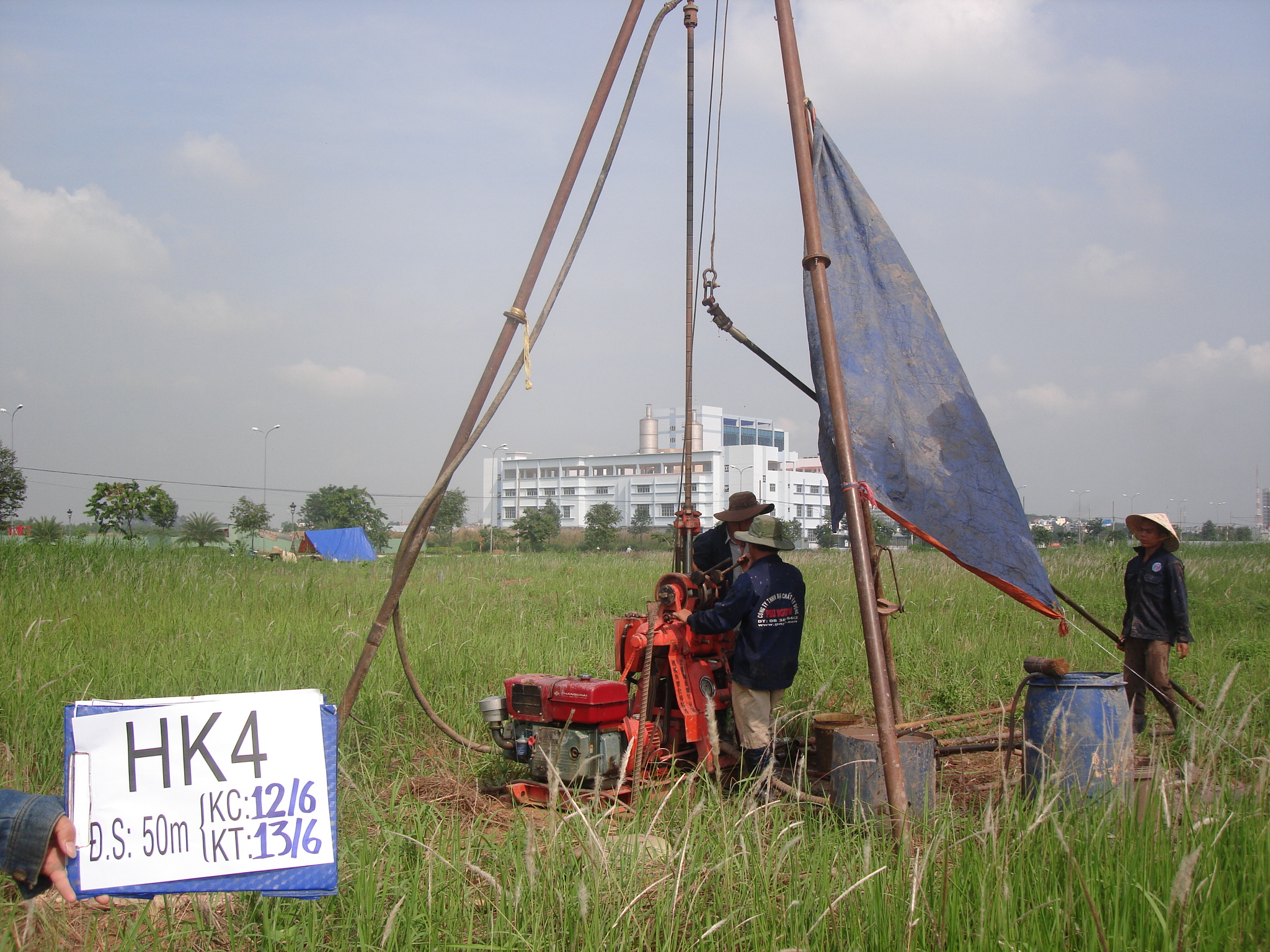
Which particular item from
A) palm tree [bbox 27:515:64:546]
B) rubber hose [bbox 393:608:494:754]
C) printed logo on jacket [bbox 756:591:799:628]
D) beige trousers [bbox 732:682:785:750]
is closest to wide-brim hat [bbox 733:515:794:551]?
printed logo on jacket [bbox 756:591:799:628]

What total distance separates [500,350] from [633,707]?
82.7 inches

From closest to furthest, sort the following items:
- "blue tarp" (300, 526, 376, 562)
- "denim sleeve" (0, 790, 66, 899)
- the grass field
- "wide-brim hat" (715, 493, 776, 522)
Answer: "denim sleeve" (0, 790, 66, 899) → the grass field → "wide-brim hat" (715, 493, 776, 522) → "blue tarp" (300, 526, 376, 562)

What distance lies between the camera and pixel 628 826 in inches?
128

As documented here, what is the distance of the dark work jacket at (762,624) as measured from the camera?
463 cm

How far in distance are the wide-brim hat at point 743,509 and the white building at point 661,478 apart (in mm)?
70090

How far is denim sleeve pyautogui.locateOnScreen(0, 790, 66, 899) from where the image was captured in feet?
7.25

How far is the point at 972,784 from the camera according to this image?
16.4 feet

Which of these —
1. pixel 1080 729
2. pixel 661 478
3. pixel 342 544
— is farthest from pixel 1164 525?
pixel 661 478

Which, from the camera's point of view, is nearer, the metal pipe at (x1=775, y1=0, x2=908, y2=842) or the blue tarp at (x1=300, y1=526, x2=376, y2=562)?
the metal pipe at (x1=775, y1=0, x2=908, y2=842)

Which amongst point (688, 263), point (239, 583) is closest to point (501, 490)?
point (239, 583)

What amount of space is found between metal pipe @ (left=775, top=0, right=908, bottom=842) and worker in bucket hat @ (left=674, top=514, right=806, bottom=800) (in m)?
0.94

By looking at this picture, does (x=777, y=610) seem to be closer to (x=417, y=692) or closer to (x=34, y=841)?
(x=417, y=692)

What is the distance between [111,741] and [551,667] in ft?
15.5

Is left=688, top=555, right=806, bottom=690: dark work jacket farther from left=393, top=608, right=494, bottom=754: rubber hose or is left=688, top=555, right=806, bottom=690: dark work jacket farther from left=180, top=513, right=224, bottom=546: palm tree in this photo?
left=180, top=513, right=224, bottom=546: palm tree
